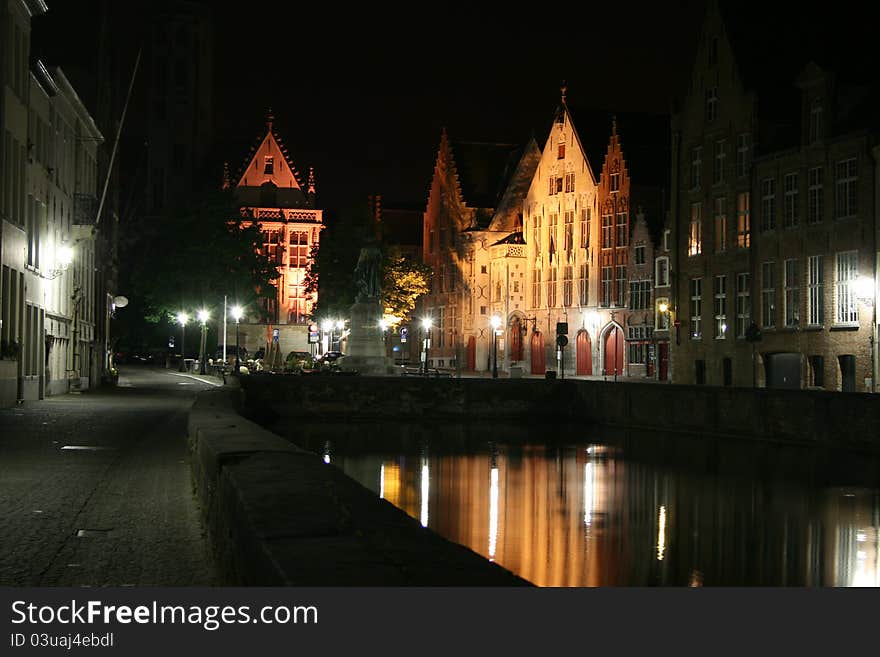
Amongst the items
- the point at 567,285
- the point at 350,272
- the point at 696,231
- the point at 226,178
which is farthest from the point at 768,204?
the point at 226,178

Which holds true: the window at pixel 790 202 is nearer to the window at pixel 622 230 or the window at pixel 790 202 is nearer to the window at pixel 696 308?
the window at pixel 696 308

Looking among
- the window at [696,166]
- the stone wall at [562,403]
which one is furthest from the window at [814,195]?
the stone wall at [562,403]

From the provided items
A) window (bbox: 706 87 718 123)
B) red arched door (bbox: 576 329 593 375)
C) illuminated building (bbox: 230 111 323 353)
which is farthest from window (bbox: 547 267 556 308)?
illuminated building (bbox: 230 111 323 353)

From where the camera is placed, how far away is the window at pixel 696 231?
64.4 metres

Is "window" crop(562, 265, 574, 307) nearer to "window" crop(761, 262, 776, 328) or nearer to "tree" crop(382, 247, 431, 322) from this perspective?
"tree" crop(382, 247, 431, 322)

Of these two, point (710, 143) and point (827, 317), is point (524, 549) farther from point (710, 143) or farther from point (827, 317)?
point (710, 143)

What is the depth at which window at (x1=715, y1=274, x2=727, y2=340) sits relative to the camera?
61.8 metres

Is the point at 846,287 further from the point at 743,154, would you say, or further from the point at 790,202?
the point at 743,154

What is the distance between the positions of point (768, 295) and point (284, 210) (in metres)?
74.4

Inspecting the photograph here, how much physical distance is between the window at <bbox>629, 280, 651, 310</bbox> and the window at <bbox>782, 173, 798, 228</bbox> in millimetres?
25440

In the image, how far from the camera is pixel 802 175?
54750 millimetres

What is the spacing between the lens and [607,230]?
285 ft

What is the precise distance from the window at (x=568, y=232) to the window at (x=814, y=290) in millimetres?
37287

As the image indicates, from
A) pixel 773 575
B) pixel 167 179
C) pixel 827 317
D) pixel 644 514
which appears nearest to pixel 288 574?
pixel 773 575
